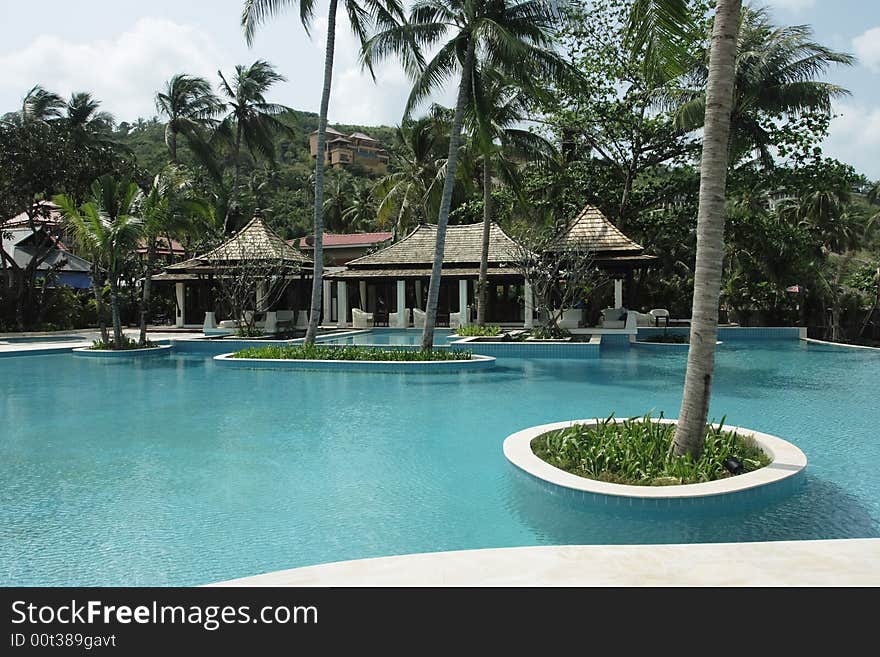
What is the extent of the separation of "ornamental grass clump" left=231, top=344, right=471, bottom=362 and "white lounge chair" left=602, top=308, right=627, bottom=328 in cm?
878

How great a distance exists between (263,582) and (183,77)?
36106 millimetres

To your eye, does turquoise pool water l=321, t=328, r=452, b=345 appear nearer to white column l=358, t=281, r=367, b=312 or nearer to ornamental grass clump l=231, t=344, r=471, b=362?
ornamental grass clump l=231, t=344, r=471, b=362

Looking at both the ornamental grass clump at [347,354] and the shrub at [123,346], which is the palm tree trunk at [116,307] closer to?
the shrub at [123,346]

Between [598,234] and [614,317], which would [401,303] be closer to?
[598,234]

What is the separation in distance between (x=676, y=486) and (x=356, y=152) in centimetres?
9795

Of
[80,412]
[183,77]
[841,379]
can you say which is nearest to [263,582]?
[80,412]

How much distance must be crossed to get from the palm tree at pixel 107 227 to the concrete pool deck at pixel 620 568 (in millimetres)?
16112

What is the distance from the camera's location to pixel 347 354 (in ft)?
53.0

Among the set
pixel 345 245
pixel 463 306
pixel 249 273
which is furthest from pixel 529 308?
pixel 345 245

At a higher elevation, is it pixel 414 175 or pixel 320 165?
pixel 414 175

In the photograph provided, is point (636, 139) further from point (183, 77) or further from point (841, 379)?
point (183, 77)

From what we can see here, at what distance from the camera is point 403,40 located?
1571 cm

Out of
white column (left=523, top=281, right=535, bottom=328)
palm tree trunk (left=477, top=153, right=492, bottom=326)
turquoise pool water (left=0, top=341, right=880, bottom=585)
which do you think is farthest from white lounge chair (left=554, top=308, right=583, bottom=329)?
turquoise pool water (left=0, top=341, right=880, bottom=585)
